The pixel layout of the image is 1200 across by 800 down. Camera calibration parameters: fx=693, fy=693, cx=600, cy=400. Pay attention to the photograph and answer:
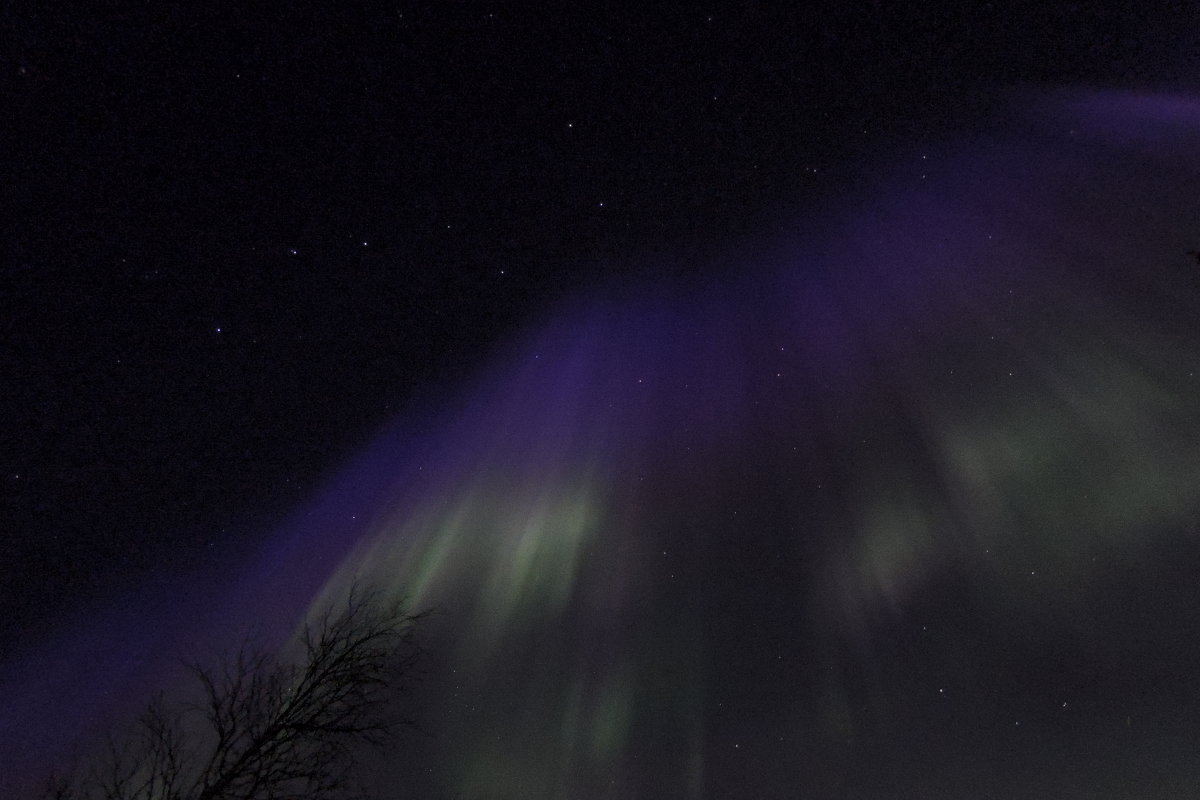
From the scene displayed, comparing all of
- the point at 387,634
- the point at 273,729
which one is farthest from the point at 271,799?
the point at 387,634

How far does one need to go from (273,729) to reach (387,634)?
1906 mm

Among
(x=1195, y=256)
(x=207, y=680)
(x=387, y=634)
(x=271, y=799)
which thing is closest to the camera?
(x=1195, y=256)

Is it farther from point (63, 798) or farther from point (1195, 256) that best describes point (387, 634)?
point (1195, 256)

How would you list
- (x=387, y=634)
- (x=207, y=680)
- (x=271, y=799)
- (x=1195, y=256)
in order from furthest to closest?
1. (x=387, y=634)
2. (x=207, y=680)
3. (x=271, y=799)
4. (x=1195, y=256)

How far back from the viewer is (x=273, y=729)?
969 cm

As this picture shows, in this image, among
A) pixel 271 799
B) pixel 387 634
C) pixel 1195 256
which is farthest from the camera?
pixel 387 634

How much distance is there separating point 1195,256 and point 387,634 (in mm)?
11822

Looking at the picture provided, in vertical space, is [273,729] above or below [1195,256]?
below

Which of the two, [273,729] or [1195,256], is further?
[273,729]

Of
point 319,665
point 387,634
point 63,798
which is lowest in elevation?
point 63,798

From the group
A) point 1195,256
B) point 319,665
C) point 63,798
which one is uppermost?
point 1195,256

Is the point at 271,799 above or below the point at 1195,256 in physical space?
below

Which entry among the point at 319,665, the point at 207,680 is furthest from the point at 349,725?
the point at 207,680

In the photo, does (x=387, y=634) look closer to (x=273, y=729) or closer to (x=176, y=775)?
(x=273, y=729)
